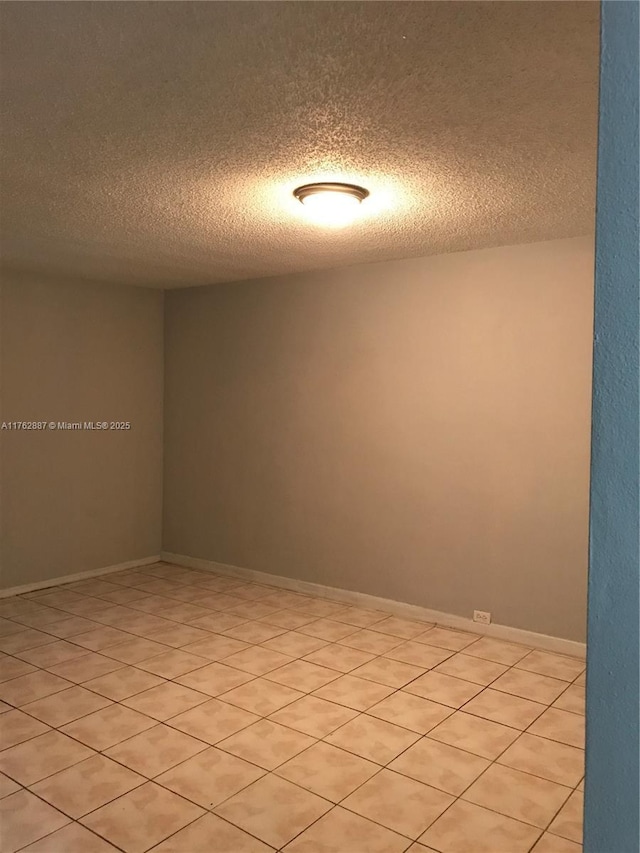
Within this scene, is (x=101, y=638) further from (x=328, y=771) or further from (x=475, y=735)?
(x=475, y=735)

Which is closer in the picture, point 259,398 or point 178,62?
point 178,62

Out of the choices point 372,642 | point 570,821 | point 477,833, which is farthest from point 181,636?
point 570,821

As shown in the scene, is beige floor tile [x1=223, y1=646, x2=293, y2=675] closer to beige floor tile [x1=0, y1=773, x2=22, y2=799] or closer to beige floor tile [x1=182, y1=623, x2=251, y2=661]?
beige floor tile [x1=182, y1=623, x2=251, y2=661]

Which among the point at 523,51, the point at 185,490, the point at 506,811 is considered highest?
the point at 523,51

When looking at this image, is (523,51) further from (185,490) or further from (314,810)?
(185,490)

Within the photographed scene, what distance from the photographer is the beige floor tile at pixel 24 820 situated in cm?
229

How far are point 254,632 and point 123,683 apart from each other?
1000 mm

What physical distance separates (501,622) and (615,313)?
362 cm

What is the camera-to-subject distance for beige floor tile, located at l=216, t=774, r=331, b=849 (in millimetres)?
2338

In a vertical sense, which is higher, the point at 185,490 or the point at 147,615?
the point at 185,490

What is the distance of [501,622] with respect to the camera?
14.1ft

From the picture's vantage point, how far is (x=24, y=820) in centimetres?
238

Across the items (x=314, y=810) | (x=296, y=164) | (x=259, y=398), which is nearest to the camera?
(x=314, y=810)

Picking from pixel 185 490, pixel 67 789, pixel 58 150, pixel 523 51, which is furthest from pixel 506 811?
pixel 185 490
